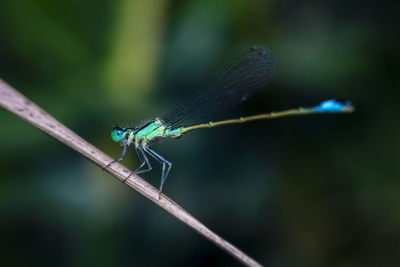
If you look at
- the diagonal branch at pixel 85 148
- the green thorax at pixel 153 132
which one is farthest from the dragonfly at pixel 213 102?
the diagonal branch at pixel 85 148

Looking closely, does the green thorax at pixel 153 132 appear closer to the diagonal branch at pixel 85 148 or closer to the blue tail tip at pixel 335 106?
the diagonal branch at pixel 85 148

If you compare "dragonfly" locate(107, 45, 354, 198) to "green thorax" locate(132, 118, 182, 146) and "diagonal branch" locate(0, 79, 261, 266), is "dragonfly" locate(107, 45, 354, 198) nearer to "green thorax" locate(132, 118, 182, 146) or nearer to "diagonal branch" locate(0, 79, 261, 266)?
"green thorax" locate(132, 118, 182, 146)

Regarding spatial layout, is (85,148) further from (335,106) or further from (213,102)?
(335,106)

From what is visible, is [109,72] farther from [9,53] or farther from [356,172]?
[356,172]

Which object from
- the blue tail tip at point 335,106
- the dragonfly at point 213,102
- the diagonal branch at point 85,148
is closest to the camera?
the diagonal branch at point 85,148

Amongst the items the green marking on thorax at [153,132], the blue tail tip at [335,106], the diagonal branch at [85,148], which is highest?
the blue tail tip at [335,106]

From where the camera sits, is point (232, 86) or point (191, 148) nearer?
point (232, 86)

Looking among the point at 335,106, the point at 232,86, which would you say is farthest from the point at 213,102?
the point at 335,106
